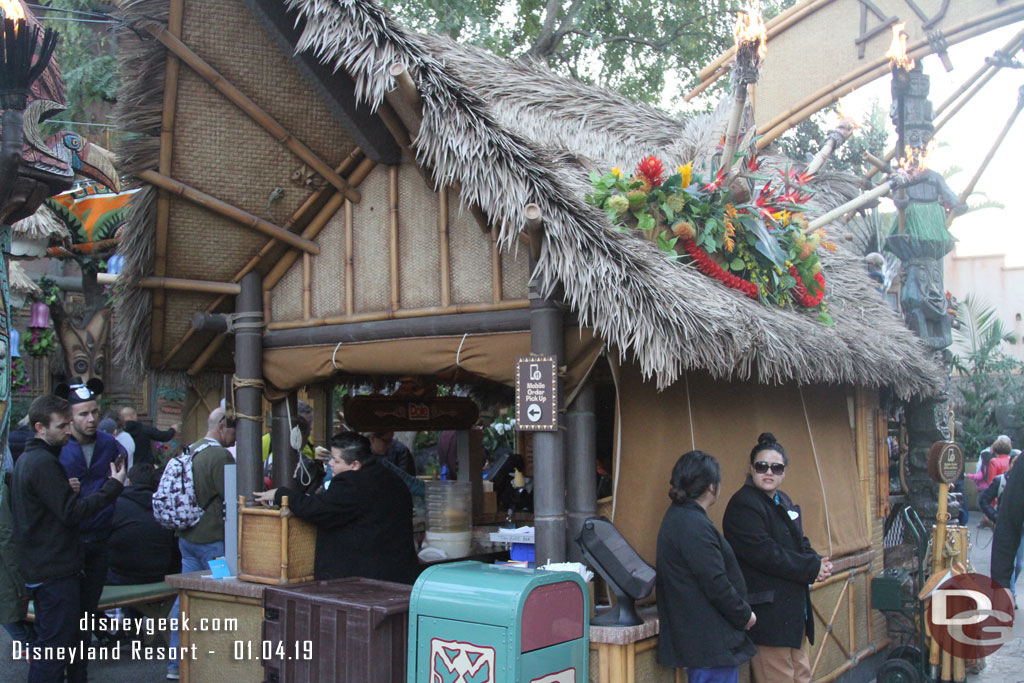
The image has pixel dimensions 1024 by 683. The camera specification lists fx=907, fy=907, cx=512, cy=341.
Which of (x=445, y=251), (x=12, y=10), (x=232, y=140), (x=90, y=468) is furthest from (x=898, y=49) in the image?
(x=90, y=468)

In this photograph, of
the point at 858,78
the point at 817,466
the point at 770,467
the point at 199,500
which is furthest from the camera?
the point at 858,78

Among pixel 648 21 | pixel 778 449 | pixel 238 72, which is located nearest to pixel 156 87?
pixel 238 72

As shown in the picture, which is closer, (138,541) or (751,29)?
(751,29)

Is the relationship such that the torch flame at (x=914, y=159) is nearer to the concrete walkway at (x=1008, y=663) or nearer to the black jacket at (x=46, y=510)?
the concrete walkway at (x=1008, y=663)

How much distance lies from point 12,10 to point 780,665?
5382mm

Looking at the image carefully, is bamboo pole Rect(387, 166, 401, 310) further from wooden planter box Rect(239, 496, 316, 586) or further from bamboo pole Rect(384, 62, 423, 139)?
wooden planter box Rect(239, 496, 316, 586)

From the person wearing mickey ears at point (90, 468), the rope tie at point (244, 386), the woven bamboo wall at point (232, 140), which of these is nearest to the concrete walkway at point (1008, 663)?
the rope tie at point (244, 386)

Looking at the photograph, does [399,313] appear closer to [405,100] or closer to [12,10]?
[405,100]

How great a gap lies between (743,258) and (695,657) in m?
2.64

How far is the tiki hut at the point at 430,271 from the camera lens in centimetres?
494

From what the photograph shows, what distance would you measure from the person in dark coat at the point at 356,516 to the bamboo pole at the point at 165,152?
1.88m

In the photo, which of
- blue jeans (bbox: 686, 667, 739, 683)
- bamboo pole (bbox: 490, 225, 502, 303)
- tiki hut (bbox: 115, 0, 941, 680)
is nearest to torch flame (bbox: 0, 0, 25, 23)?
tiki hut (bbox: 115, 0, 941, 680)

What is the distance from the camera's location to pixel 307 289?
6449 mm

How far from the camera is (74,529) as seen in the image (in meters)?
5.58
